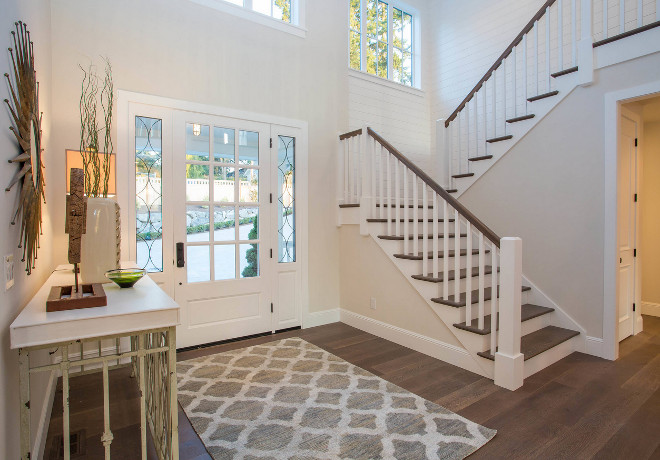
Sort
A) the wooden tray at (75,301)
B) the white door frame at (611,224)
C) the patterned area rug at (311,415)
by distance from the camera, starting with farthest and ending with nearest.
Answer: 1. the white door frame at (611,224)
2. the patterned area rug at (311,415)
3. the wooden tray at (75,301)

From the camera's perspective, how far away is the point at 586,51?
3420mm

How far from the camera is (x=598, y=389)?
277cm

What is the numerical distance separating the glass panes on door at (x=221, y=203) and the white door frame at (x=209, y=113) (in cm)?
19

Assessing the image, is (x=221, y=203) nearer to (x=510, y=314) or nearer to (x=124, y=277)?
(x=124, y=277)

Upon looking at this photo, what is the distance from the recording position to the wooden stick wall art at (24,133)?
5.10 ft

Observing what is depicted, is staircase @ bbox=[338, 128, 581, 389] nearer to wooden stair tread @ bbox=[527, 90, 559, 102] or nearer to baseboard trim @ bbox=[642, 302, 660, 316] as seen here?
wooden stair tread @ bbox=[527, 90, 559, 102]

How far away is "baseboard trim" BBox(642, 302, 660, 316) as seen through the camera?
4.67 m

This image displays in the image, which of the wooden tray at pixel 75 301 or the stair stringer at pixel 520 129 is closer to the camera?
the wooden tray at pixel 75 301

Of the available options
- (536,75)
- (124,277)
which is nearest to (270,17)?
(536,75)

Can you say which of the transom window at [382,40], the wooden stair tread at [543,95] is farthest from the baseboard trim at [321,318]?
the transom window at [382,40]

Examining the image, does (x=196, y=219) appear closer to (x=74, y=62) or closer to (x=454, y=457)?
(x=74, y=62)

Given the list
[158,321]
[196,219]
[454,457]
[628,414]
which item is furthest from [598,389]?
[196,219]

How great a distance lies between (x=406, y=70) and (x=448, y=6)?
116cm

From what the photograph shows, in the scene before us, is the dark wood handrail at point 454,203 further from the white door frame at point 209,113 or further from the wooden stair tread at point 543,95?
the wooden stair tread at point 543,95
